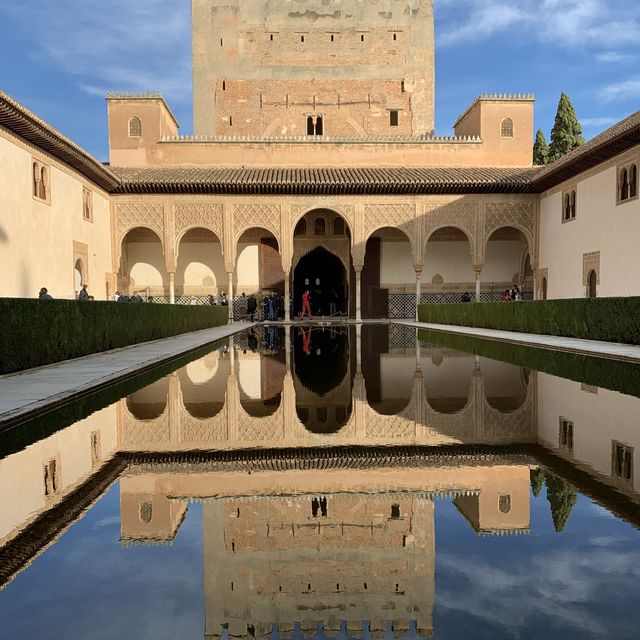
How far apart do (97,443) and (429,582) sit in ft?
6.83

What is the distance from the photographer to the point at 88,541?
1.81 meters

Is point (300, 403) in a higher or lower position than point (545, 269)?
lower

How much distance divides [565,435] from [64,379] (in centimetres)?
414

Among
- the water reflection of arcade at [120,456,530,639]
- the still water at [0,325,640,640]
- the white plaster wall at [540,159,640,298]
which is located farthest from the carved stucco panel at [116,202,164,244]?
the water reflection of arcade at [120,456,530,639]

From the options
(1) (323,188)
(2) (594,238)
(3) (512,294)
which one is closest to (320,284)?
(1) (323,188)

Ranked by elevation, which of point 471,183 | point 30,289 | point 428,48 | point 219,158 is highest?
point 428,48

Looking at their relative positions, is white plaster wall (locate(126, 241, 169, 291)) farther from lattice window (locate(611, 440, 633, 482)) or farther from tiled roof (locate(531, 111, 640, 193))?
lattice window (locate(611, 440, 633, 482))

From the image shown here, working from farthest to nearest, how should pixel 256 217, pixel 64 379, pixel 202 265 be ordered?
pixel 202 265 → pixel 256 217 → pixel 64 379

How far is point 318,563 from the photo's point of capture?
1.67 m

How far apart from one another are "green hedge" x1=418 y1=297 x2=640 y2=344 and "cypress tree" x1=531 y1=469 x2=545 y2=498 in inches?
276

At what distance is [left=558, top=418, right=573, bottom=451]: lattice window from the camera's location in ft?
9.62

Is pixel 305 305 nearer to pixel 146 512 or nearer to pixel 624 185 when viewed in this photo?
pixel 624 185

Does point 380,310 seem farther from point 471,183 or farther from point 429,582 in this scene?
point 429,582

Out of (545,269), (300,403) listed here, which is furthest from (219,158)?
(300,403)
